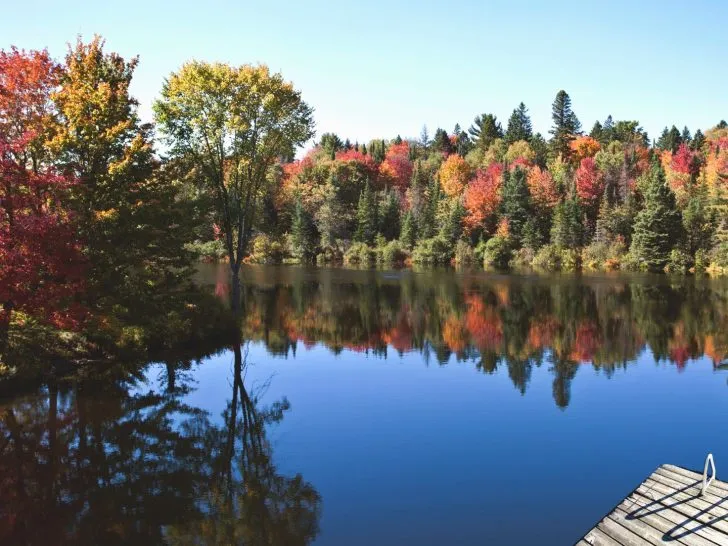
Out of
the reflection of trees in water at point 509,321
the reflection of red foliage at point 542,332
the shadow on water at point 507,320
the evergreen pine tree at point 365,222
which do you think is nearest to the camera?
the shadow on water at point 507,320

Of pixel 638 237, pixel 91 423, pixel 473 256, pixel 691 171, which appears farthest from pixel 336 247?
pixel 91 423

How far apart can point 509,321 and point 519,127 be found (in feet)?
321

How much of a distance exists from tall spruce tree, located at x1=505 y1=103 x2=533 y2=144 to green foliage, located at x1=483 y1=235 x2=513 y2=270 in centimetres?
4399

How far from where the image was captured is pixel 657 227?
2827 inches

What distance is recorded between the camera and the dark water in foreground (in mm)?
11078

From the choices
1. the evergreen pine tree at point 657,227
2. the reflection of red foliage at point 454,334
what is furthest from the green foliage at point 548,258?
the reflection of red foliage at point 454,334

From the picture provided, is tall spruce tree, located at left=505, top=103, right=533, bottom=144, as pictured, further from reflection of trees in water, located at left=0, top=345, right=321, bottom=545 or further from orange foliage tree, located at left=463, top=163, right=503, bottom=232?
reflection of trees in water, located at left=0, top=345, right=321, bottom=545

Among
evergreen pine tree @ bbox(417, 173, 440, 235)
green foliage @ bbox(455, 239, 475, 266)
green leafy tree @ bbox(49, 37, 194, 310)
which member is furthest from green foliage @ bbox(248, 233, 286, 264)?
green leafy tree @ bbox(49, 37, 194, 310)

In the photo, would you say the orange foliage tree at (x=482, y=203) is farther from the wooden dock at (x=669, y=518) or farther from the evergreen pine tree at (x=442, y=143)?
the wooden dock at (x=669, y=518)

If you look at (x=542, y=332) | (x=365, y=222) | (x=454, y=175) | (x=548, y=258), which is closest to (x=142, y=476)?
(x=542, y=332)

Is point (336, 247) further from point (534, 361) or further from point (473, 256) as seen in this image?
point (534, 361)

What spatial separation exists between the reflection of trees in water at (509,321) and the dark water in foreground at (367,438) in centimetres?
27

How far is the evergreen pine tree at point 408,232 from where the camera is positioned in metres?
89.9

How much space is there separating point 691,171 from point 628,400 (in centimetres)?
8560
